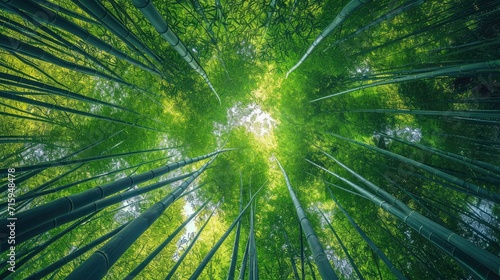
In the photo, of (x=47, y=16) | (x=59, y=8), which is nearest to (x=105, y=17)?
(x=47, y=16)

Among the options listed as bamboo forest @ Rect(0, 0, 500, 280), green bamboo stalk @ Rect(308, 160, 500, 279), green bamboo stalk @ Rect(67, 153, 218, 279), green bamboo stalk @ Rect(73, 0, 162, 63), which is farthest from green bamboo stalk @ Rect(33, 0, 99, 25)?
green bamboo stalk @ Rect(308, 160, 500, 279)

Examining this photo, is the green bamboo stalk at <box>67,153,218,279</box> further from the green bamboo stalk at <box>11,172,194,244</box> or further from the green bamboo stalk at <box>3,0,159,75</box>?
the green bamboo stalk at <box>3,0,159,75</box>

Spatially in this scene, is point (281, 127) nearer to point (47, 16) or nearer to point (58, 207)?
point (47, 16)

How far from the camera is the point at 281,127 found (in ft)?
17.8

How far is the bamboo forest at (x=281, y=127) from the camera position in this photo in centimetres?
338

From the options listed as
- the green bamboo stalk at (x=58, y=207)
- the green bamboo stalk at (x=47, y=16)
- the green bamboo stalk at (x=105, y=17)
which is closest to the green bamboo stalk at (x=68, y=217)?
the green bamboo stalk at (x=58, y=207)

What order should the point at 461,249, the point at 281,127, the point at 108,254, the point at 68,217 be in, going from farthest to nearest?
1. the point at 281,127
2. the point at 68,217
3. the point at 461,249
4. the point at 108,254

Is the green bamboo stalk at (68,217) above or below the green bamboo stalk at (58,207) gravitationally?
below

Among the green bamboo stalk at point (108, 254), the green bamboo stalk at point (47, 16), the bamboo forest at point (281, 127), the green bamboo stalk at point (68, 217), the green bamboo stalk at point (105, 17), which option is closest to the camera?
the green bamboo stalk at point (108, 254)

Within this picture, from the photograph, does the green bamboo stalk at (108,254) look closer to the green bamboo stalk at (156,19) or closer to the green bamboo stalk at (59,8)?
the green bamboo stalk at (156,19)

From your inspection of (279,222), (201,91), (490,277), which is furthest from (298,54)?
(490,277)

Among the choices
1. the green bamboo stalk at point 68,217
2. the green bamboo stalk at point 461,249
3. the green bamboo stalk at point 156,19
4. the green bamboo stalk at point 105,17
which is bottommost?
the green bamboo stalk at point 461,249

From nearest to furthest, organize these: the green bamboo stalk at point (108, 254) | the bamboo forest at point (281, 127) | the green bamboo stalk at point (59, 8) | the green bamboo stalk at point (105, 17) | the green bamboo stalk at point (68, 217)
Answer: the green bamboo stalk at point (108, 254)
the green bamboo stalk at point (68, 217)
the green bamboo stalk at point (105, 17)
the green bamboo stalk at point (59, 8)
the bamboo forest at point (281, 127)

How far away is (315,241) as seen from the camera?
65.6 inches
